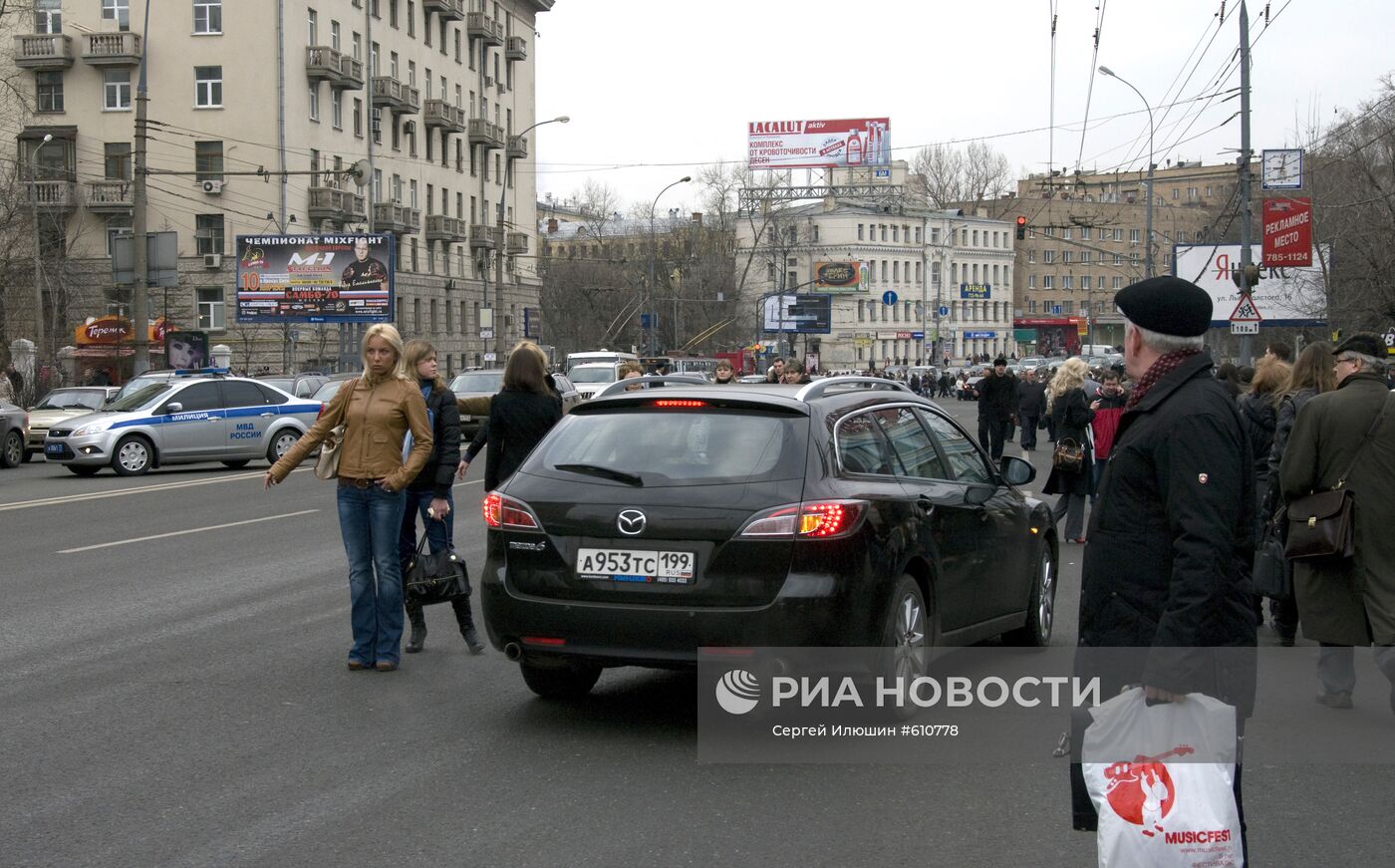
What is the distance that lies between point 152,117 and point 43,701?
182 feet

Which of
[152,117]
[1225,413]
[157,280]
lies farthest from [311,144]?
[1225,413]

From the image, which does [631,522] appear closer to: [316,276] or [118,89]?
[316,276]

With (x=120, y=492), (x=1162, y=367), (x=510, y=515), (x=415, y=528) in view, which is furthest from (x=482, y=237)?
(x=1162, y=367)

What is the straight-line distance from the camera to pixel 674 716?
6.85 m

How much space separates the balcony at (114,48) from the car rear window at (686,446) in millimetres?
57328

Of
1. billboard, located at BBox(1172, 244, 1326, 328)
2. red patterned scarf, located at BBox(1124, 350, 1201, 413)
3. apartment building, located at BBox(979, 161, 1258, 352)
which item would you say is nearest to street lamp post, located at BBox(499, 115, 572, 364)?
billboard, located at BBox(1172, 244, 1326, 328)

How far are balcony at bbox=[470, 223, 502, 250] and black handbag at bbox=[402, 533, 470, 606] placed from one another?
66694mm

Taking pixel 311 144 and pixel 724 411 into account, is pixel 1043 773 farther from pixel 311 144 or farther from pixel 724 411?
pixel 311 144

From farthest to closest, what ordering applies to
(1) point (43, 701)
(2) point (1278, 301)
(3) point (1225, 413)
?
(2) point (1278, 301)
(1) point (43, 701)
(3) point (1225, 413)

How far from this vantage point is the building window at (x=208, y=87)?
191ft

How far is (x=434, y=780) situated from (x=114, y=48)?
194ft

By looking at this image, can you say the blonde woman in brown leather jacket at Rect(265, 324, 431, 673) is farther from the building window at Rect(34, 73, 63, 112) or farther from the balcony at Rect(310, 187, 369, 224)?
the building window at Rect(34, 73, 63, 112)

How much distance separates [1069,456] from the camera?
44.7 ft

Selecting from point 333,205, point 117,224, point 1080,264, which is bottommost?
point 117,224
